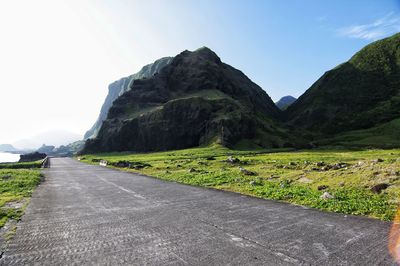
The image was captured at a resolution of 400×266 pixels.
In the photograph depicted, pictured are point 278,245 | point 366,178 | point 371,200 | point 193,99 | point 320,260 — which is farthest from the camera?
point 193,99

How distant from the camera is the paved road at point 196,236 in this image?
33.2 feet

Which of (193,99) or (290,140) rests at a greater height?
(193,99)

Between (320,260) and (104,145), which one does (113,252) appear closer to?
(320,260)

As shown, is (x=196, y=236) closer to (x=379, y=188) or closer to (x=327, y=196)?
(x=327, y=196)

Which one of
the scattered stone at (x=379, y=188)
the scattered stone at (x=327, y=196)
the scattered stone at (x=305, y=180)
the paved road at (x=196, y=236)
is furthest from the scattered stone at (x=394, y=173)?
the paved road at (x=196, y=236)

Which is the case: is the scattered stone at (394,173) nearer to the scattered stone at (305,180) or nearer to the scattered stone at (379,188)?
the scattered stone at (379,188)

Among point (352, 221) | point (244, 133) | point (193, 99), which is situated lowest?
point (352, 221)

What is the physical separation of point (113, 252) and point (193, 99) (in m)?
164

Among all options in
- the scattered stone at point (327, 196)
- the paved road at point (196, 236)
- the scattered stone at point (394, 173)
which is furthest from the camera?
the scattered stone at point (394, 173)

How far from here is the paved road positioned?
33.2 ft

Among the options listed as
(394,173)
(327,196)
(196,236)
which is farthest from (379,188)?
(196,236)

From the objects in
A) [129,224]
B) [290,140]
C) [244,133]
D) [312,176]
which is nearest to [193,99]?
[244,133]

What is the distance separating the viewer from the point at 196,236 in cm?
1258

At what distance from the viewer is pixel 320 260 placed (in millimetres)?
9695
